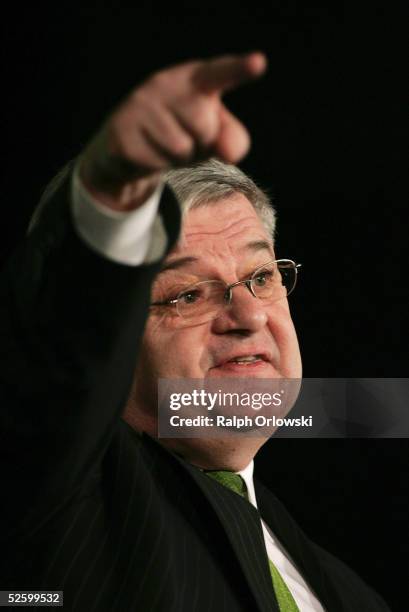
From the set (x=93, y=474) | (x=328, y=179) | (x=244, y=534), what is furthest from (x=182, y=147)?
(x=328, y=179)

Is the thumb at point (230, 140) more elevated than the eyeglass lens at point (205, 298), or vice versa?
the eyeglass lens at point (205, 298)

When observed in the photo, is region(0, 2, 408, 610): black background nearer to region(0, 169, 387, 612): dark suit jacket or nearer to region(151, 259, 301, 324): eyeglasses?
region(151, 259, 301, 324): eyeglasses

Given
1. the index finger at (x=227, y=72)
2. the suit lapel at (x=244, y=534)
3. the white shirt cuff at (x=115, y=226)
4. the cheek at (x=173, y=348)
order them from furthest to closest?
the cheek at (x=173, y=348)
the suit lapel at (x=244, y=534)
the white shirt cuff at (x=115, y=226)
the index finger at (x=227, y=72)

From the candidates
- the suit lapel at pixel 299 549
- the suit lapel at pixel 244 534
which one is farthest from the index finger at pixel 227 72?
the suit lapel at pixel 299 549

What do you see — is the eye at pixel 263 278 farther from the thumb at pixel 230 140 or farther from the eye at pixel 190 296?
the thumb at pixel 230 140

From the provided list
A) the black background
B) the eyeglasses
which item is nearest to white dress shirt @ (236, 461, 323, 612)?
the eyeglasses

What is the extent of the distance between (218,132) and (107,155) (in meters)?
0.10

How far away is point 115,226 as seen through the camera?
767mm

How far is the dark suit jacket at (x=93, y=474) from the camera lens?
80cm

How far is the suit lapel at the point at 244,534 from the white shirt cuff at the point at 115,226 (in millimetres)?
508

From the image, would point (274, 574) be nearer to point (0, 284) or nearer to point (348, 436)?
point (0, 284)

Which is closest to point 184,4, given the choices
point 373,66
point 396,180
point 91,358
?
point 373,66

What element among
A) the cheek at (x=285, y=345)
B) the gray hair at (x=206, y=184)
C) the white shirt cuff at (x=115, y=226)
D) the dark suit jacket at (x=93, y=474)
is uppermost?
the gray hair at (x=206, y=184)

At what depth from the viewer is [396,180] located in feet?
7.26
